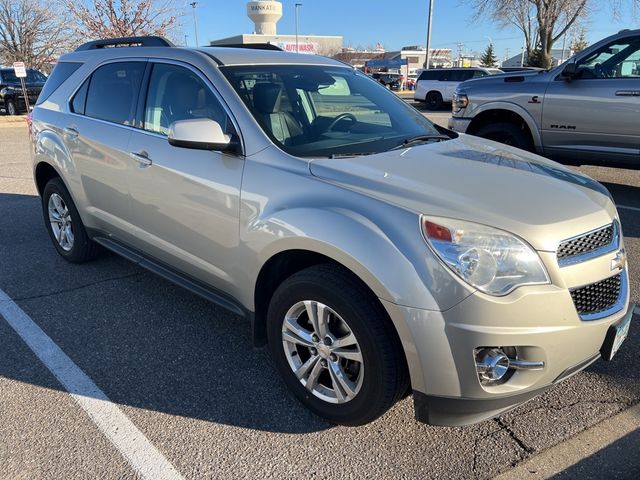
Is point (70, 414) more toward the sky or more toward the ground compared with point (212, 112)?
more toward the ground

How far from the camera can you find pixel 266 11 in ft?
306

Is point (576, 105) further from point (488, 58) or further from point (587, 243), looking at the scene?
point (488, 58)

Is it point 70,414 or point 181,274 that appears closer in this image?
point 70,414

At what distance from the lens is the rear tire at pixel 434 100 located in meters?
24.7

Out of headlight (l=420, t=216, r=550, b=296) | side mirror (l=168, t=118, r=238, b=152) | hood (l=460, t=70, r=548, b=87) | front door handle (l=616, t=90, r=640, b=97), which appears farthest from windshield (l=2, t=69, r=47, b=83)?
headlight (l=420, t=216, r=550, b=296)

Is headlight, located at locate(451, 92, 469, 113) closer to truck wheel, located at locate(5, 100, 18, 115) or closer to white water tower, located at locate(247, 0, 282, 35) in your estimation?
truck wheel, located at locate(5, 100, 18, 115)

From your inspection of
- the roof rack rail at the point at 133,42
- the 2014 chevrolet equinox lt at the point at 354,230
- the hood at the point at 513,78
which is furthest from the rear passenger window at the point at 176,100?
the hood at the point at 513,78

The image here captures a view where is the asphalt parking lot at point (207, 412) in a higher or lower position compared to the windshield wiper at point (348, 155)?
lower

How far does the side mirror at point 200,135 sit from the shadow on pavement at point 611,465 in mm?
2221

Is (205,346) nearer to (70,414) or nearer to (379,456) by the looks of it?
(70,414)

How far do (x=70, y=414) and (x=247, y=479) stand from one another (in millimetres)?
1045

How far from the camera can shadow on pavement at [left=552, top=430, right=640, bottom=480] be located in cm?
234

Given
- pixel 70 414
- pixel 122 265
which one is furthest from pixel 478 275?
pixel 122 265

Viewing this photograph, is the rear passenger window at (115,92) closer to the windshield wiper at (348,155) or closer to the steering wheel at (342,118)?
the steering wheel at (342,118)
